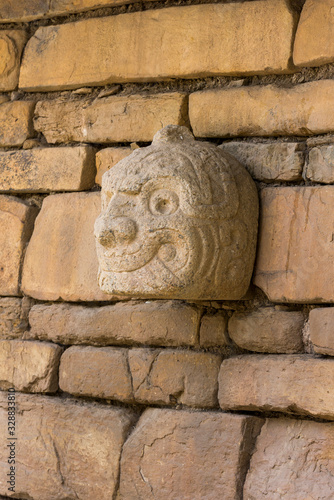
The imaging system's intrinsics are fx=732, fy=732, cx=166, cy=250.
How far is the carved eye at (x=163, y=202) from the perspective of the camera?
309 cm

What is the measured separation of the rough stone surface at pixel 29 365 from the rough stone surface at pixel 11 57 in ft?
4.92

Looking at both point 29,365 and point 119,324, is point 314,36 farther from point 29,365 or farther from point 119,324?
point 29,365

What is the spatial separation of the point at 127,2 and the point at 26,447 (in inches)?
95.4

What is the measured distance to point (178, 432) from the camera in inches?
134

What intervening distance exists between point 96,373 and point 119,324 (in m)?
0.28

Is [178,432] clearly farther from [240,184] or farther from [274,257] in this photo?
[240,184]

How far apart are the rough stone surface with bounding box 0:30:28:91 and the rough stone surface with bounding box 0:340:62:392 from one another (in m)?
1.50

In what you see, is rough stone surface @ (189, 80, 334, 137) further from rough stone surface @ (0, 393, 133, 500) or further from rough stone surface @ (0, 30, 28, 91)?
rough stone surface @ (0, 393, 133, 500)

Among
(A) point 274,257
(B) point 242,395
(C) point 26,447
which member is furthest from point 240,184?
(C) point 26,447

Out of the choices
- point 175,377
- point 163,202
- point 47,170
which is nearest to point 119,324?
point 175,377

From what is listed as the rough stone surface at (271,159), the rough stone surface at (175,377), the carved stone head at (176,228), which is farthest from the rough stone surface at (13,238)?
the rough stone surface at (271,159)

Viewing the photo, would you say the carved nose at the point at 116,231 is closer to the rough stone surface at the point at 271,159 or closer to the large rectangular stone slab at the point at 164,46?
the rough stone surface at the point at 271,159

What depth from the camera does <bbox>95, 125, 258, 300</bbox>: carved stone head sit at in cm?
304

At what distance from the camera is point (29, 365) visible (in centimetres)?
396
